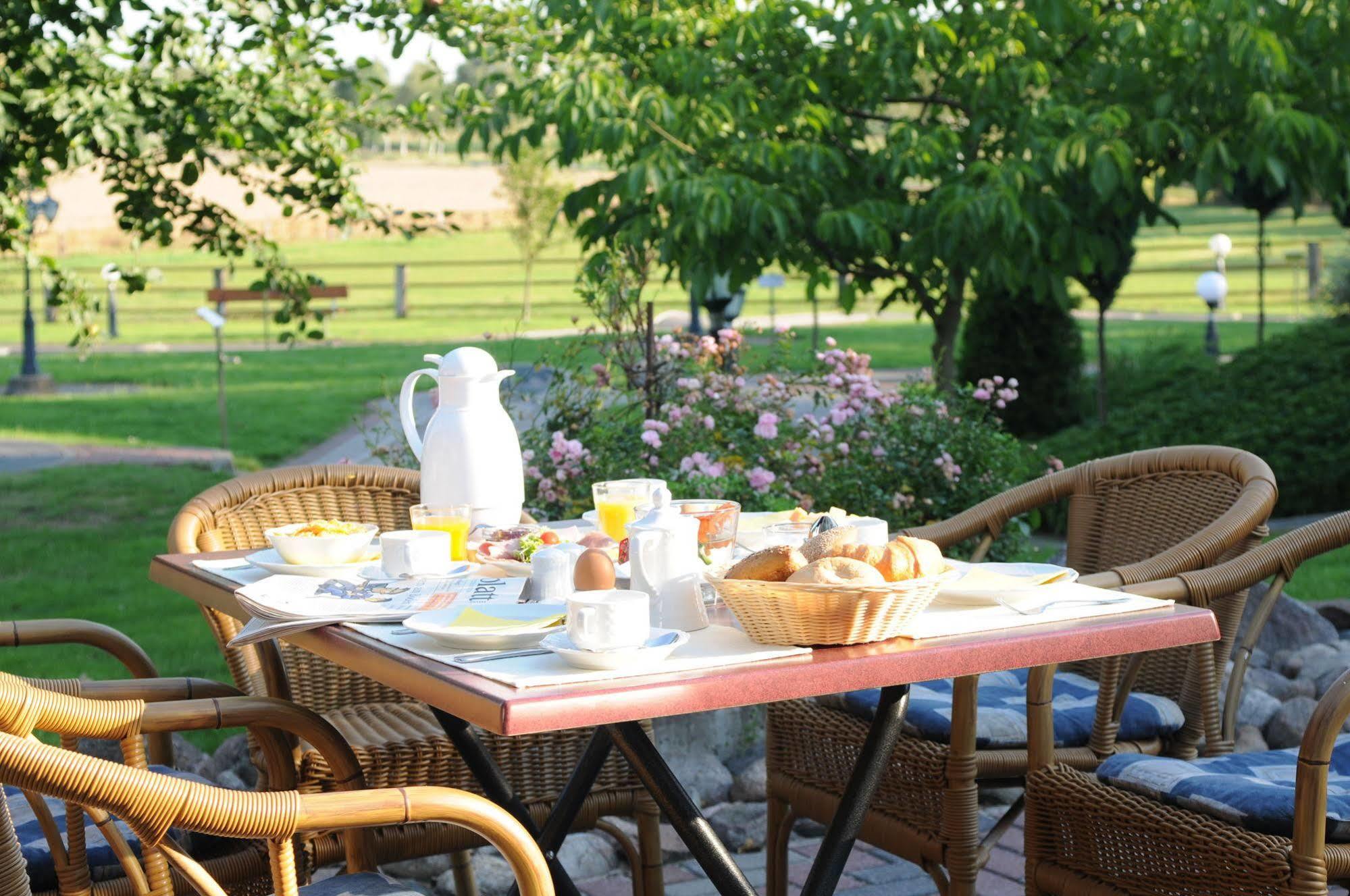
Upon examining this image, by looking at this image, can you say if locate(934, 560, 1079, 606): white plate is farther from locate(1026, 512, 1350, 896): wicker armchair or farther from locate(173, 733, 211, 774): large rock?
locate(173, 733, 211, 774): large rock

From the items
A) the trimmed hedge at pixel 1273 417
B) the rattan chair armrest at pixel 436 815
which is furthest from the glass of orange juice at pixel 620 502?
the trimmed hedge at pixel 1273 417

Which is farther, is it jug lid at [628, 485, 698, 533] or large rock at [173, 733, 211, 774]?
large rock at [173, 733, 211, 774]

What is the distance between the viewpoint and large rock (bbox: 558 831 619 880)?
3207 millimetres

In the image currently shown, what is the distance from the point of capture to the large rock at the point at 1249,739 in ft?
12.0

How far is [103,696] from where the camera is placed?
2.21 meters

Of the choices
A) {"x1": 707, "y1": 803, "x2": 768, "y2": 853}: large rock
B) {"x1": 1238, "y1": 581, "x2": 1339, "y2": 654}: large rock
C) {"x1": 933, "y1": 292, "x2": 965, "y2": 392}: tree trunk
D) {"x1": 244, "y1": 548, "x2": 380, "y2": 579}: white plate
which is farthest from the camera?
{"x1": 933, "y1": 292, "x2": 965, "y2": 392}: tree trunk

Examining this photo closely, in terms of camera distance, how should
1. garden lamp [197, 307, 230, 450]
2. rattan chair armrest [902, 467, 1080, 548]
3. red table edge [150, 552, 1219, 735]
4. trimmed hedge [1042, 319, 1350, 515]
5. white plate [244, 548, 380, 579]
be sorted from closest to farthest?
red table edge [150, 552, 1219, 735] < white plate [244, 548, 380, 579] < rattan chair armrest [902, 467, 1080, 548] < trimmed hedge [1042, 319, 1350, 515] < garden lamp [197, 307, 230, 450]

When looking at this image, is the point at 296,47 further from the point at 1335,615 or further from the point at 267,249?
the point at 1335,615

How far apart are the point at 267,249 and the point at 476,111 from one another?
1.40 m

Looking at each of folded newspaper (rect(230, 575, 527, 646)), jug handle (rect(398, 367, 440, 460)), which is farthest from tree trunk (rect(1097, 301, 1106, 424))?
folded newspaper (rect(230, 575, 527, 646))

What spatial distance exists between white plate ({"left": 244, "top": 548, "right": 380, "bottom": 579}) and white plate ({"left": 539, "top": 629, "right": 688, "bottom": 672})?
654 mm

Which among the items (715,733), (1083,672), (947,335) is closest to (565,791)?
(1083,672)

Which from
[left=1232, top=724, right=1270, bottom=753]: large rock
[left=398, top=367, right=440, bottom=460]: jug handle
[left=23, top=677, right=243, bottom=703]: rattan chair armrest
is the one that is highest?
[left=398, top=367, right=440, bottom=460]: jug handle

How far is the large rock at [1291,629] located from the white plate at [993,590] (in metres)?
2.47
